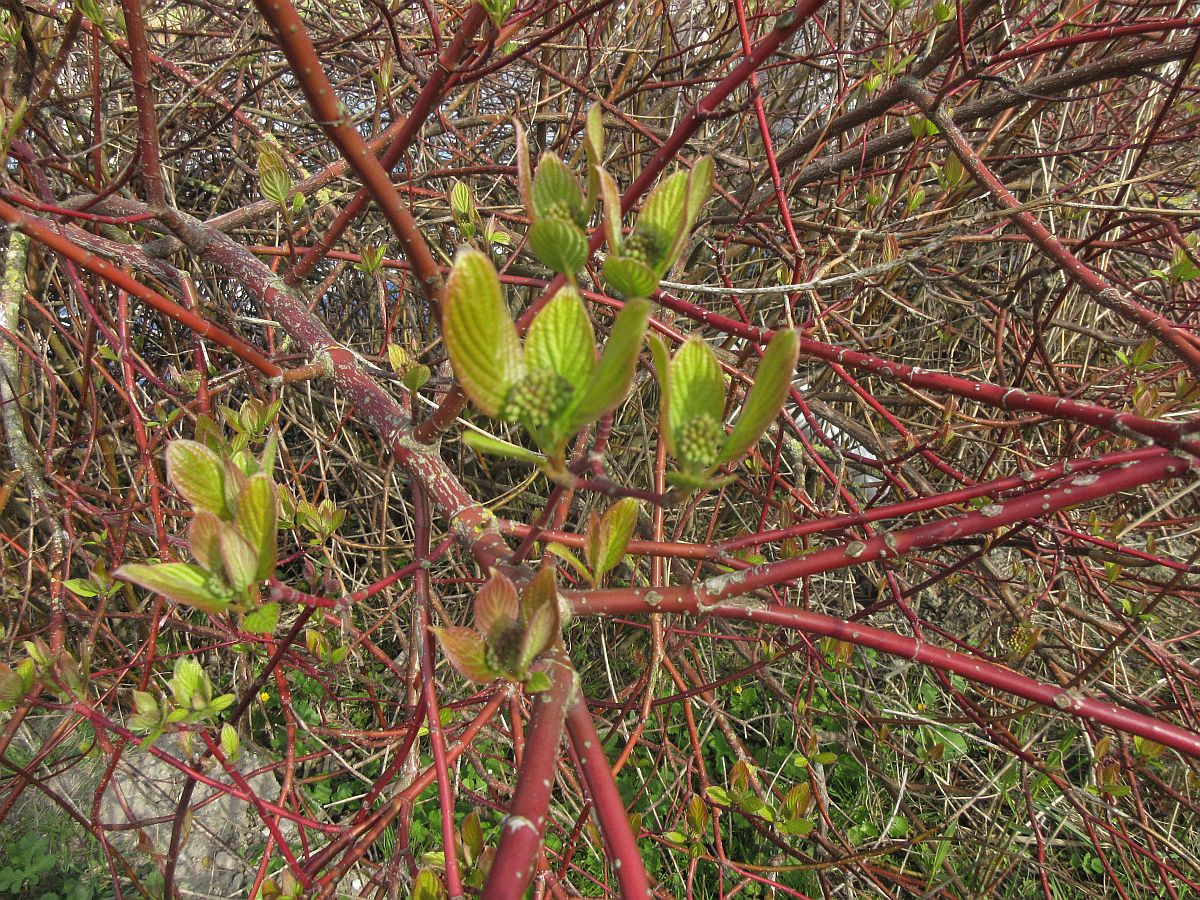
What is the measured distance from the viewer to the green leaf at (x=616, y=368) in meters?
0.31

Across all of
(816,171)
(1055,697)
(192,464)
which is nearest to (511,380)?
(192,464)

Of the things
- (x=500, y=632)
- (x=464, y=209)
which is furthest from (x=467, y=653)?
(x=464, y=209)

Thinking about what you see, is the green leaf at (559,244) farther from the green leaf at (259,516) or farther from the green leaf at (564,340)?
the green leaf at (259,516)

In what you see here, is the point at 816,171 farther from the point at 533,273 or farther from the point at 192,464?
the point at 192,464

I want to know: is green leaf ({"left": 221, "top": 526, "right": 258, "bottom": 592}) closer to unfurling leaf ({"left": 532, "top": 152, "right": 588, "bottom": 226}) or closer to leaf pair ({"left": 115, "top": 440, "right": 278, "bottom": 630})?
leaf pair ({"left": 115, "top": 440, "right": 278, "bottom": 630})

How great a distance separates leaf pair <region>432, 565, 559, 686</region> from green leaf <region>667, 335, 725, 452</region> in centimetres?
13

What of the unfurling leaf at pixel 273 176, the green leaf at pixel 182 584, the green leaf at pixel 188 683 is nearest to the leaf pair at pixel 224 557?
the green leaf at pixel 182 584

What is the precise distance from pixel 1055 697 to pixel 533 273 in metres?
1.83

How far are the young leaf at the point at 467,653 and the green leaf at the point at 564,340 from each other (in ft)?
0.58

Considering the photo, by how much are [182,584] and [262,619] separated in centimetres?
7

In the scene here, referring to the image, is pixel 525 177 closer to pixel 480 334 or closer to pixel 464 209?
pixel 480 334

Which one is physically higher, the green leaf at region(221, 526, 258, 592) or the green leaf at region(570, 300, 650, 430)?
the green leaf at region(570, 300, 650, 430)

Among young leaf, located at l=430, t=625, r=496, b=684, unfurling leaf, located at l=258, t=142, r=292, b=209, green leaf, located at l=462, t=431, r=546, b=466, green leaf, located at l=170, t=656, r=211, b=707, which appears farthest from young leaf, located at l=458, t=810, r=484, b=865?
unfurling leaf, located at l=258, t=142, r=292, b=209

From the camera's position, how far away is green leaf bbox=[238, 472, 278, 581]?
441 millimetres
